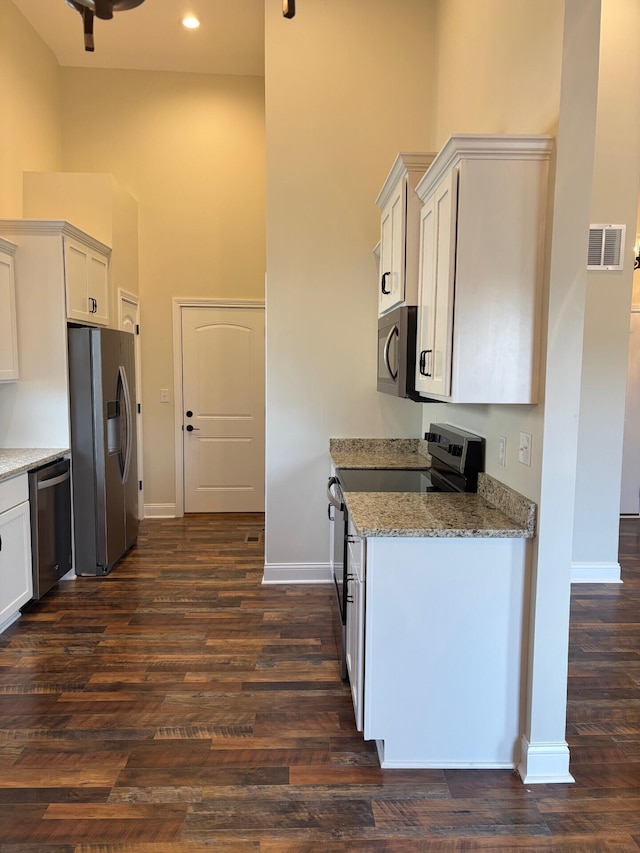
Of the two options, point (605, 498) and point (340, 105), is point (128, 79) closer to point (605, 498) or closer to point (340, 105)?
point (340, 105)

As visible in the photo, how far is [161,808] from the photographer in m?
1.86

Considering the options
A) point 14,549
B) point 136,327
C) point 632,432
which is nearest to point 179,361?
point 136,327

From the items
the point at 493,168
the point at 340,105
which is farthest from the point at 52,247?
the point at 493,168

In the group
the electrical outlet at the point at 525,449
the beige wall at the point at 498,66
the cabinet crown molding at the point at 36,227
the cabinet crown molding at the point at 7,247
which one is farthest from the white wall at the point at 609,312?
the cabinet crown molding at the point at 7,247

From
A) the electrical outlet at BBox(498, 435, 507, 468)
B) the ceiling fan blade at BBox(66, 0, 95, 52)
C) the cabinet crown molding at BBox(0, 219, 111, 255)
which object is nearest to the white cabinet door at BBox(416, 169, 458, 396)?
the electrical outlet at BBox(498, 435, 507, 468)

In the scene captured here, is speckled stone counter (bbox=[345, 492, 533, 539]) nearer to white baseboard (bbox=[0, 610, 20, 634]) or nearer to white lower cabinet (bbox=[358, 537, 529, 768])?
white lower cabinet (bbox=[358, 537, 529, 768])

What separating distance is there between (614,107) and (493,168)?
239 centimetres

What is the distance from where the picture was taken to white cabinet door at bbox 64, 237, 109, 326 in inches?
150

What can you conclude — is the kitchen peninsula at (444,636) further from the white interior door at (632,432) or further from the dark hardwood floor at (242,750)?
the white interior door at (632,432)

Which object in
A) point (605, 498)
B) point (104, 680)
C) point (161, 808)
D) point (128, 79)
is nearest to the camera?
point (161, 808)

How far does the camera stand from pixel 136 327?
5.21m

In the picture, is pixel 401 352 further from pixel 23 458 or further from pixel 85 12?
pixel 23 458

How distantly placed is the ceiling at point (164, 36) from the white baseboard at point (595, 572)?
464 centimetres

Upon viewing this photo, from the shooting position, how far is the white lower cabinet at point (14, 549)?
3.04 m
